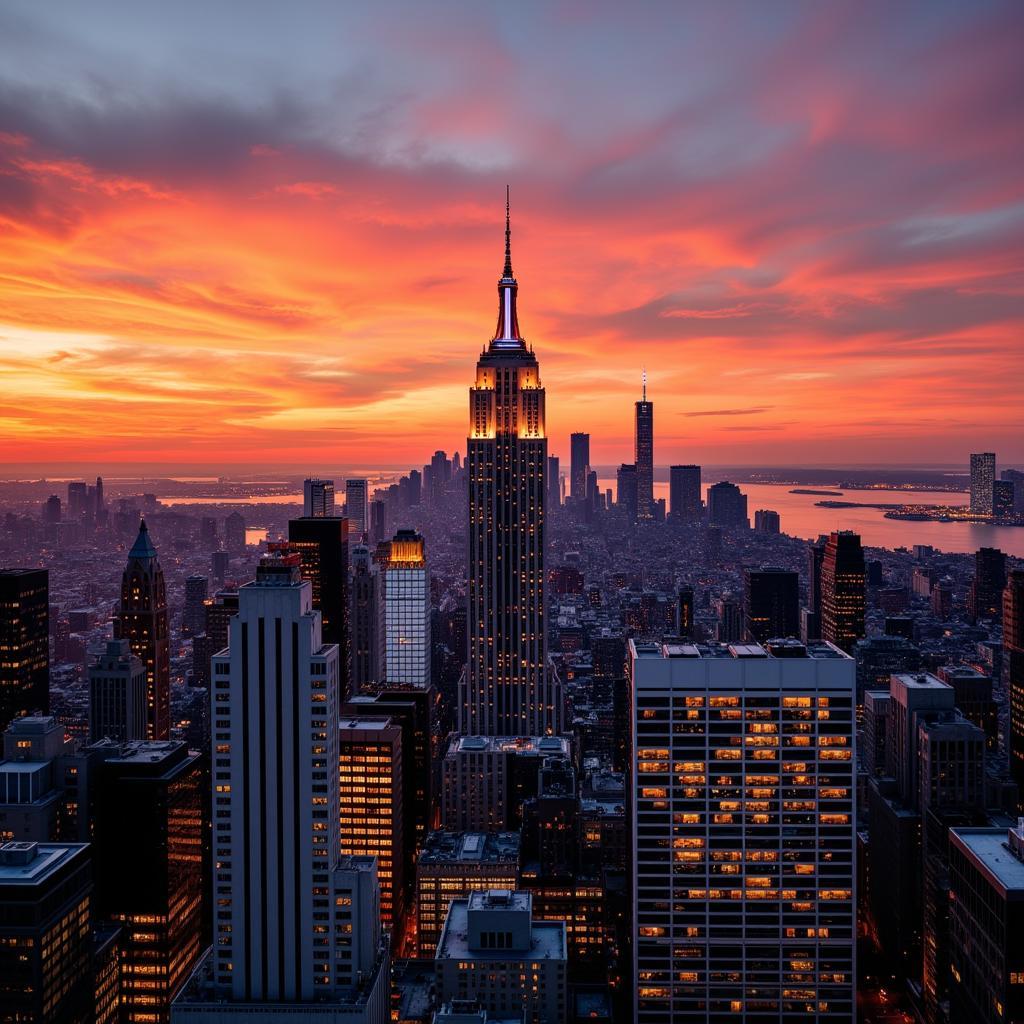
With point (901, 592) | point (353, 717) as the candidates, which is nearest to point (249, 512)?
point (353, 717)

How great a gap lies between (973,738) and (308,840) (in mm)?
51208

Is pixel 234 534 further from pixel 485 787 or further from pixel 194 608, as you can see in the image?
pixel 485 787

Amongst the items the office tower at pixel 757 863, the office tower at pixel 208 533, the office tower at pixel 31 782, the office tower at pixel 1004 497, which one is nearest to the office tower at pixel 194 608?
the office tower at pixel 208 533

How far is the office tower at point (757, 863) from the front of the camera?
56.6 meters

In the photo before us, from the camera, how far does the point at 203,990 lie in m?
53.6

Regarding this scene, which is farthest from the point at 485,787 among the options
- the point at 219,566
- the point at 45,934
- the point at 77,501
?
the point at 219,566

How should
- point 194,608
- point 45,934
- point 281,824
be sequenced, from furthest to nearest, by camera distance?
point 194,608 → point 281,824 → point 45,934

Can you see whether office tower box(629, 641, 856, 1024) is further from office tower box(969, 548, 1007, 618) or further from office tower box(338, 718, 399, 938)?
office tower box(969, 548, 1007, 618)

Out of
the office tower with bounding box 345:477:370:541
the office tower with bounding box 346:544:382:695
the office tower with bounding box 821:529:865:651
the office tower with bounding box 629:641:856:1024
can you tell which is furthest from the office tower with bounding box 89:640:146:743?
the office tower with bounding box 345:477:370:541

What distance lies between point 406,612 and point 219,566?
165ft

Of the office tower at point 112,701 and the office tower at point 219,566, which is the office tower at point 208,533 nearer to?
the office tower at point 219,566

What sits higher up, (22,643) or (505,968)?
(22,643)

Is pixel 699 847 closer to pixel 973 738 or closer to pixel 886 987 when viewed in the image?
pixel 886 987

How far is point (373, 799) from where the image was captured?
7981cm
